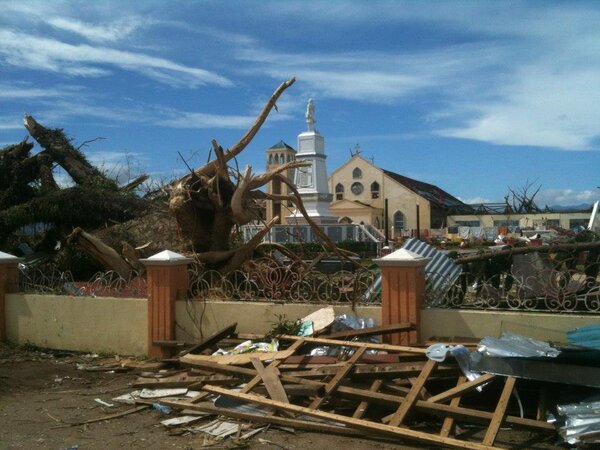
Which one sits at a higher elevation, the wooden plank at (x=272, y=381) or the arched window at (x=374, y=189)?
the arched window at (x=374, y=189)

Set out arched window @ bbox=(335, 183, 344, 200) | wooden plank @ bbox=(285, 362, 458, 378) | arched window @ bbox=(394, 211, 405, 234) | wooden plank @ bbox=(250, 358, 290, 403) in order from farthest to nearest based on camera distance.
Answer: arched window @ bbox=(335, 183, 344, 200) → arched window @ bbox=(394, 211, 405, 234) → wooden plank @ bbox=(285, 362, 458, 378) → wooden plank @ bbox=(250, 358, 290, 403)

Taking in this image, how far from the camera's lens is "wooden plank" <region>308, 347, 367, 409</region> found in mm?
5961

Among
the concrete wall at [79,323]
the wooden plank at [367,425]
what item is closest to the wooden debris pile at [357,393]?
the wooden plank at [367,425]

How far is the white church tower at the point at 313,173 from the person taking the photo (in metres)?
34.6

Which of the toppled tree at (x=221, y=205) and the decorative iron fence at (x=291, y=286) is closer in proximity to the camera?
the decorative iron fence at (x=291, y=286)

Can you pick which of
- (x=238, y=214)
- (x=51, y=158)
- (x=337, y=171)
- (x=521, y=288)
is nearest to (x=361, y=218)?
(x=337, y=171)

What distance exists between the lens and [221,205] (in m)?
11.2

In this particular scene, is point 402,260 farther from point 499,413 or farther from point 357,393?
→ point 499,413

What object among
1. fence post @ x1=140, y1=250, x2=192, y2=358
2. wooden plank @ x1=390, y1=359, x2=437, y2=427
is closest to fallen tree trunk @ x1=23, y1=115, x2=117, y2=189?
fence post @ x1=140, y1=250, x2=192, y2=358

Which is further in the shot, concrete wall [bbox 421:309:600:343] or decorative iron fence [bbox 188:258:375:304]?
decorative iron fence [bbox 188:258:375:304]

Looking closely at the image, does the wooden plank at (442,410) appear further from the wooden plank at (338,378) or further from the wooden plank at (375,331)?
the wooden plank at (375,331)

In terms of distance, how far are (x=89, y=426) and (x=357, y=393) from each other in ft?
9.07

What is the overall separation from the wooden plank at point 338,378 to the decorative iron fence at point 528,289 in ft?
5.25

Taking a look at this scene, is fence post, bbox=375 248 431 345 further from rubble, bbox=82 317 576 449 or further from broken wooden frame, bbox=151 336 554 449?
broken wooden frame, bbox=151 336 554 449
